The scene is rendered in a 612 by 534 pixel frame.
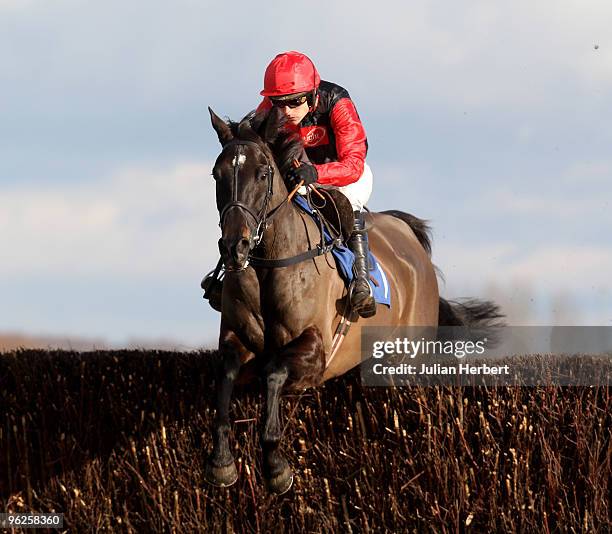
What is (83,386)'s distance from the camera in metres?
9.54

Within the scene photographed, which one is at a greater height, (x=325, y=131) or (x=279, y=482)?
(x=325, y=131)

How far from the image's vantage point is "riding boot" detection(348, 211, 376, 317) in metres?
7.39

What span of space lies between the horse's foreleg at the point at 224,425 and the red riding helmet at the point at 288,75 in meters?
1.85

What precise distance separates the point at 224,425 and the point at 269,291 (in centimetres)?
96

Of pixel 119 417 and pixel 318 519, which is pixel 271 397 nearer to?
pixel 318 519

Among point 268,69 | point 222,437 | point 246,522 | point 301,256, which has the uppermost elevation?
point 268,69

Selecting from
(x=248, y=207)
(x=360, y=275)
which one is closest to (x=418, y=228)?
(x=360, y=275)

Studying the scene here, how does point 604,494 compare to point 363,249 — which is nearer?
point 604,494

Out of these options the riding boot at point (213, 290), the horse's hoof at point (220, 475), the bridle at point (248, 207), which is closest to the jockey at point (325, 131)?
the bridle at point (248, 207)

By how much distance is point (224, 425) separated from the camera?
654 centimetres

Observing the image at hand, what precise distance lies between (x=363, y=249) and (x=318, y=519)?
7.02ft

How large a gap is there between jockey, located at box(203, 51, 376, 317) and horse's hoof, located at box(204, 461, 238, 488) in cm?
162

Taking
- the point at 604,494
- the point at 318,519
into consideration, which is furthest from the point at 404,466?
the point at 604,494

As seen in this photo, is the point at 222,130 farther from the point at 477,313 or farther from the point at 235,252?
the point at 477,313
